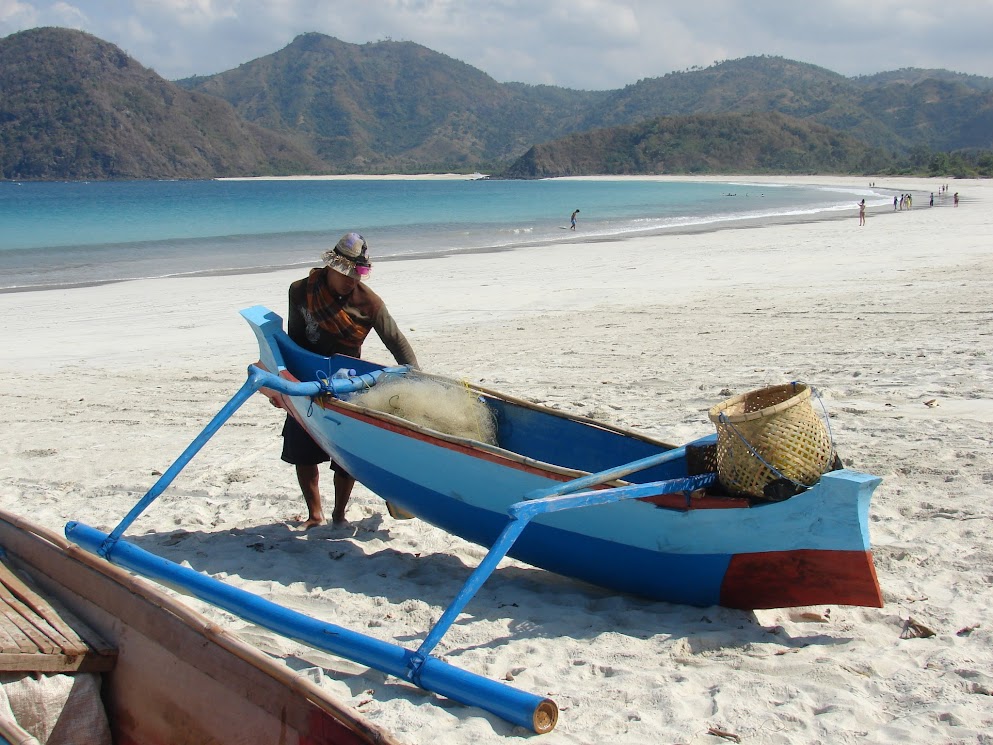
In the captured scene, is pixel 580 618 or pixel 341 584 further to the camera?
pixel 341 584

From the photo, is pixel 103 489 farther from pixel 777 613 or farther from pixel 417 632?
pixel 777 613

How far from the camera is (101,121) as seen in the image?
402ft

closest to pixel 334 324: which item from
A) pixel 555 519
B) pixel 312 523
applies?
pixel 312 523

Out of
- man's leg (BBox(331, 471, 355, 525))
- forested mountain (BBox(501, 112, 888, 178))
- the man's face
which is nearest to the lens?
the man's face

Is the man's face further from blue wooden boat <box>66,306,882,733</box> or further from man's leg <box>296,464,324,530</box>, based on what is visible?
man's leg <box>296,464,324,530</box>

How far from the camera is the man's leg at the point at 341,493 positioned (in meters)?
4.84

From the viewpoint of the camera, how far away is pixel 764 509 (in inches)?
133

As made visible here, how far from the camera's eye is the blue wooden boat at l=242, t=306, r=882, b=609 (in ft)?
10.9

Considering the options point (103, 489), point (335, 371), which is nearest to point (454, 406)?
point (335, 371)

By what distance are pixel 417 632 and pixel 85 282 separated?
16.1m

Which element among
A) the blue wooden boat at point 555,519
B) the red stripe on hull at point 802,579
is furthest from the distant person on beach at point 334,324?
the red stripe on hull at point 802,579

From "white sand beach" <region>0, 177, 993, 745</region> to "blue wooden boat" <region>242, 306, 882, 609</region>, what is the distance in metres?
0.20

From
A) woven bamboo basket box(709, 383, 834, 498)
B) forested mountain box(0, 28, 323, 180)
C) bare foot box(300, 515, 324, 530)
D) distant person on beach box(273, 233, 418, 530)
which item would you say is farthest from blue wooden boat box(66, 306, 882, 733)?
forested mountain box(0, 28, 323, 180)

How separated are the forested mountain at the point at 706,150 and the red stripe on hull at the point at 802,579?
11636 centimetres
